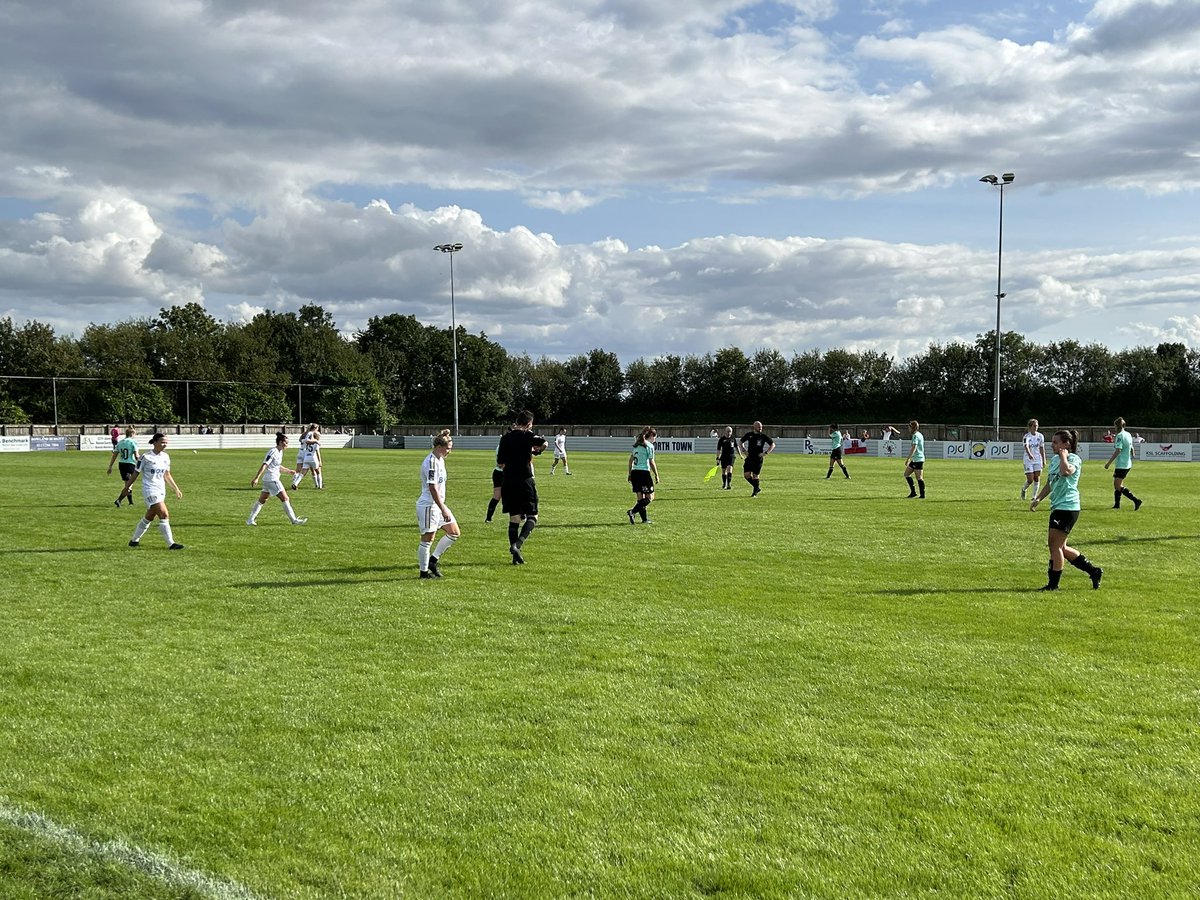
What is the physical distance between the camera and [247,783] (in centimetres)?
542

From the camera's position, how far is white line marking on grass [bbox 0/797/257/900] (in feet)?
14.0

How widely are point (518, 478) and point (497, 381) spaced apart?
296 feet

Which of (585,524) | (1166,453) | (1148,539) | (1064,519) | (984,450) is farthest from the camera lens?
(984,450)

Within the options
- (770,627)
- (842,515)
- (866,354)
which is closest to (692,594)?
(770,627)

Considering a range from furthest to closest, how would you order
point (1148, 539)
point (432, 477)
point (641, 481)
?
1. point (641, 481)
2. point (1148, 539)
3. point (432, 477)

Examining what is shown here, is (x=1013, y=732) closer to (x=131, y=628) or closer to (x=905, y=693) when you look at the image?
(x=905, y=693)

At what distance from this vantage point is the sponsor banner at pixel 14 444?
62594mm

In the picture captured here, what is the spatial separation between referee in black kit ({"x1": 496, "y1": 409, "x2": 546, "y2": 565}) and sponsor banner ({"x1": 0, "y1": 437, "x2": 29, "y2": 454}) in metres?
60.7

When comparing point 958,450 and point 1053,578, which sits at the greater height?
point 958,450

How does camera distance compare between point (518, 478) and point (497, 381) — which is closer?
point (518, 478)

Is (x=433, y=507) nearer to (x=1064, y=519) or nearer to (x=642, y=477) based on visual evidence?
(x=642, y=477)

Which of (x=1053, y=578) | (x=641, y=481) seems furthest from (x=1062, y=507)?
(x=641, y=481)

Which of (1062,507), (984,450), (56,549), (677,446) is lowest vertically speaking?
(56,549)

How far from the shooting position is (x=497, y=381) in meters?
103
